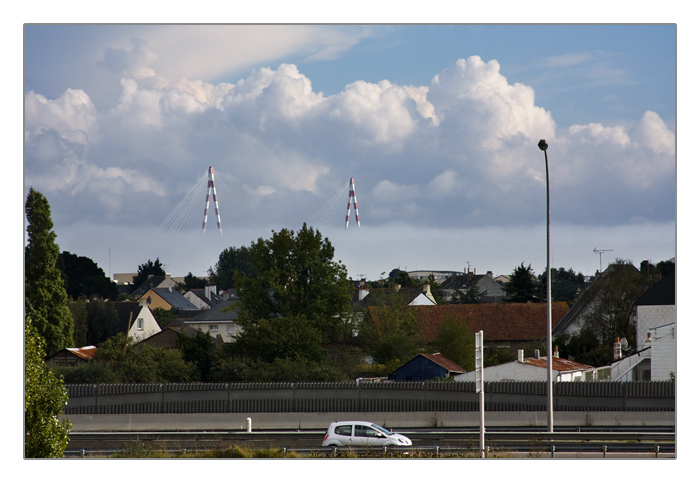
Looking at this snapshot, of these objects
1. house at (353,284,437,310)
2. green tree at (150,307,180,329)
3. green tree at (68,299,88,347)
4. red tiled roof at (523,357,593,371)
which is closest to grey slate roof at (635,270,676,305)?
red tiled roof at (523,357,593,371)

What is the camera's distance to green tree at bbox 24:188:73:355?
48.8 meters

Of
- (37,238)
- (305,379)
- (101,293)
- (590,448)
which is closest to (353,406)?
(305,379)

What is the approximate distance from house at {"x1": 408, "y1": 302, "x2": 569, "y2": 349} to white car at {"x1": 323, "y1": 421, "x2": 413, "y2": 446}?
39621 mm

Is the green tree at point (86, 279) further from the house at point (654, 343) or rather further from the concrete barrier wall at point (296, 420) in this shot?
the house at point (654, 343)

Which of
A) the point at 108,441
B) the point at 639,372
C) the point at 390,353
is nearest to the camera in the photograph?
the point at 108,441

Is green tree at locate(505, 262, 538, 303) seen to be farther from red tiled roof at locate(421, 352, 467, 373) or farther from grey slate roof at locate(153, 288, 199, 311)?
grey slate roof at locate(153, 288, 199, 311)

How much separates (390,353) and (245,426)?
78.2 ft

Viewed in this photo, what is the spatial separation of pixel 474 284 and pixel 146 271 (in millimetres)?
80895

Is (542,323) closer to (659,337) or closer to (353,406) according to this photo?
(659,337)

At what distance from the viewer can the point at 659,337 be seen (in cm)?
4188

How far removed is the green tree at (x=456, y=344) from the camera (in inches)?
2208

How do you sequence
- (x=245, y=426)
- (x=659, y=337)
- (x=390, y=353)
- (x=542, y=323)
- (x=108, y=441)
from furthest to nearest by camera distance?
(x=542, y=323) → (x=390, y=353) → (x=659, y=337) → (x=245, y=426) → (x=108, y=441)

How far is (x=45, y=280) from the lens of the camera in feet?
163

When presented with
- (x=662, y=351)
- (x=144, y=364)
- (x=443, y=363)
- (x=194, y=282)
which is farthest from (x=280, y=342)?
(x=194, y=282)
